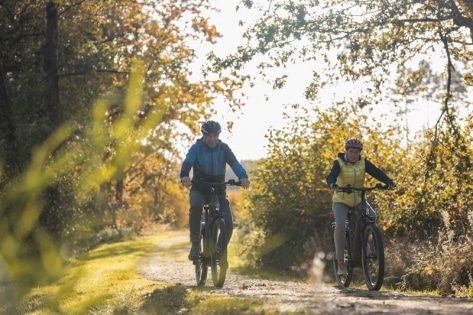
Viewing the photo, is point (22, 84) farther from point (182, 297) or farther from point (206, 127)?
point (182, 297)

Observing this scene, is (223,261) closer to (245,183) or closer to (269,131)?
(245,183)

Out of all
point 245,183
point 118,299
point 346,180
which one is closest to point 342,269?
point 346,180

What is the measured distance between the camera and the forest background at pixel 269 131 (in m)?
12.8

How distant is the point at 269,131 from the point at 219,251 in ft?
36.7

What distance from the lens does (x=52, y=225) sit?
21.9 meters

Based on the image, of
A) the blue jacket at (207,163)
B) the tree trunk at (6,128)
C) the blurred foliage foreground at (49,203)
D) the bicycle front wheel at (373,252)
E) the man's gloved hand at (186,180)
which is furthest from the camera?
the tree trunk at (6,128)

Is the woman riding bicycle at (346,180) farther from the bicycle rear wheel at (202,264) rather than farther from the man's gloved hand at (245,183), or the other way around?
the bicycle rear wheel at (202,264)

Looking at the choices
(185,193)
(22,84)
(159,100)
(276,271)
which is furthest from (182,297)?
(185,193)

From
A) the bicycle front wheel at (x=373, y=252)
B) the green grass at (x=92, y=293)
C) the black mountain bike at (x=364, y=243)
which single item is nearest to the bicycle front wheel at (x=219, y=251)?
the green grass at (x=92, y=293)

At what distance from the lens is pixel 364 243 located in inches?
419

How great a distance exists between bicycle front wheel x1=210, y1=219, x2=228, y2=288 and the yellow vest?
5.84ft

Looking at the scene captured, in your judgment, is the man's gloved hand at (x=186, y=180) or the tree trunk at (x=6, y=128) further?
the tree trunk at (x=6, y=128)

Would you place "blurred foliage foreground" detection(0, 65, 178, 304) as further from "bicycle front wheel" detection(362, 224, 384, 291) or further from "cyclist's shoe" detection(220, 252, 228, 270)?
"bicycle front wheel" detection(362, 224, 384, 291)

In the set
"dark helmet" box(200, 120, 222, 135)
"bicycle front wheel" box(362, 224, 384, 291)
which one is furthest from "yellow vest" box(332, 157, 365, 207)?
"dark helmet" box(200, 120, 222, 135)
